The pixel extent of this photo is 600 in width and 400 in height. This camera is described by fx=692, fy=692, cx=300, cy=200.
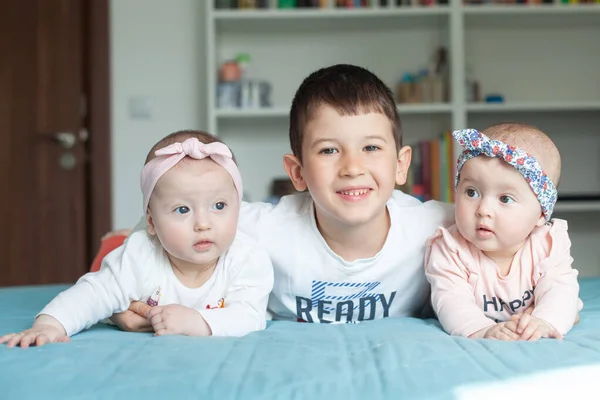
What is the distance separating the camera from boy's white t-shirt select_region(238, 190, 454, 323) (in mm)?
1418

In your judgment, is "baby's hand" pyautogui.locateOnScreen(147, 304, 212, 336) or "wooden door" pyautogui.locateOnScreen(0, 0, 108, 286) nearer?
"baby's hand" pyautogui.locateOnScreen(147, 304, 212, 336)

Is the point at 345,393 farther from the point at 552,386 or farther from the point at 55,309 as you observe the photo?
the point at 55,309

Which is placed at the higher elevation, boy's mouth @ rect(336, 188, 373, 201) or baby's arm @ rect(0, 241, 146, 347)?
boy's mouth @ rect(336, 188, 373, 201)

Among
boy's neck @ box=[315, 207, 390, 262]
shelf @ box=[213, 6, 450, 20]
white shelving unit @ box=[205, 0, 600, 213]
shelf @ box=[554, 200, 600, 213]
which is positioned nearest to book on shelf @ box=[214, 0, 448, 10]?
shelf @ box=[213, 6, 450, 20]

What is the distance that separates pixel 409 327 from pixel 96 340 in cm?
53

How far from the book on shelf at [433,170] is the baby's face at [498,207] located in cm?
192

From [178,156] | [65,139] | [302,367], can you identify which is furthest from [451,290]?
→ [65,139]

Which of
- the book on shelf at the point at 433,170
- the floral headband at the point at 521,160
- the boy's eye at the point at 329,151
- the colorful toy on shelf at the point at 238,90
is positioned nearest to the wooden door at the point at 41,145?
the colorful toy on shelf at the point at 238,90

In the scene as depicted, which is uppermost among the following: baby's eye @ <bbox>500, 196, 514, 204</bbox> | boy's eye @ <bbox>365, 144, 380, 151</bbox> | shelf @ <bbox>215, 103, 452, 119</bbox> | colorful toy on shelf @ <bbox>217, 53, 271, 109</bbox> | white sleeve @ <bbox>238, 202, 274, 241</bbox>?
colorful toy on shelf @ <bbox>217, 53, 271, 109</bbox>

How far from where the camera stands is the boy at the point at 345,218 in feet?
4.33

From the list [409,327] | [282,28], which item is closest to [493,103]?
[282,28]

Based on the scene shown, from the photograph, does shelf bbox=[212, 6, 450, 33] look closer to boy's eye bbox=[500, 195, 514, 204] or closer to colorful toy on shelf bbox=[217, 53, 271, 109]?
colorful toy on shelf bbox=[217, 53, 271, 109]

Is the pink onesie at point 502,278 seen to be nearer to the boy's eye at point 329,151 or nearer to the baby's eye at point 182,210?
the boy's eye at point 329,151

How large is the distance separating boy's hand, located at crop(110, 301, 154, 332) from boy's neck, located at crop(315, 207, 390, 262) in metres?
0.40
